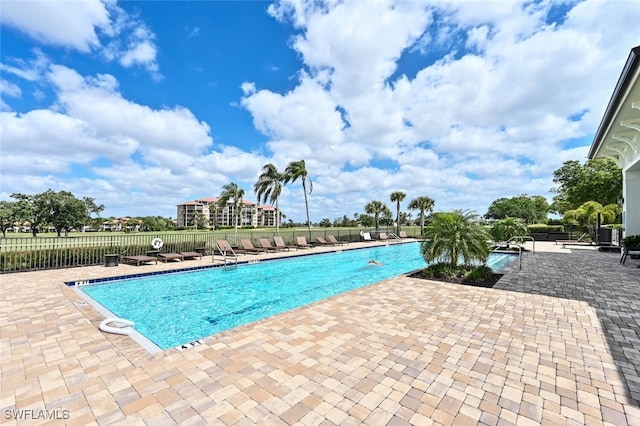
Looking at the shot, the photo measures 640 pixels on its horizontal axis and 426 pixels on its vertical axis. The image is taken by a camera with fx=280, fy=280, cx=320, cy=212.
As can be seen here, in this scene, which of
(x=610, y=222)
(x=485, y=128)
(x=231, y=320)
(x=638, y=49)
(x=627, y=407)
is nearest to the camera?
(x=627, y=407)

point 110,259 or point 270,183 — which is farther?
point 270,183

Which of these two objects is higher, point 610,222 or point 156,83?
point 156,83

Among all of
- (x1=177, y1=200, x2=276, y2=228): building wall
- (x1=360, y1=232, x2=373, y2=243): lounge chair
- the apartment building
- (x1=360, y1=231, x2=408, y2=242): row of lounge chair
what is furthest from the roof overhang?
(x1=177, y1=200, x2=276, y2=228): building wall

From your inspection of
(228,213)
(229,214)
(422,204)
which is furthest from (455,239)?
(229,214)

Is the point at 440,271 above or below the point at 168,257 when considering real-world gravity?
below

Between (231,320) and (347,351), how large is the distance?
9.93 ft

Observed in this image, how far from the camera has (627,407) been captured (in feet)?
6.95

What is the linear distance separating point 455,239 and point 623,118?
22.3 feet

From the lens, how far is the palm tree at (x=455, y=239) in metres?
7.04

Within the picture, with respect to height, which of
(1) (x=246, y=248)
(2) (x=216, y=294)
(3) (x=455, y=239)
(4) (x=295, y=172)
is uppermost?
(4) (x=295, y=172)

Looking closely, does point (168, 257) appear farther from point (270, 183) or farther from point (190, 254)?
point (270, 183)

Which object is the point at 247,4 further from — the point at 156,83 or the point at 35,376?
the point at 35,376

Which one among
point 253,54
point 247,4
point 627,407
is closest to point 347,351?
point 627,407

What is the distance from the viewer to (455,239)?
23.4ft
